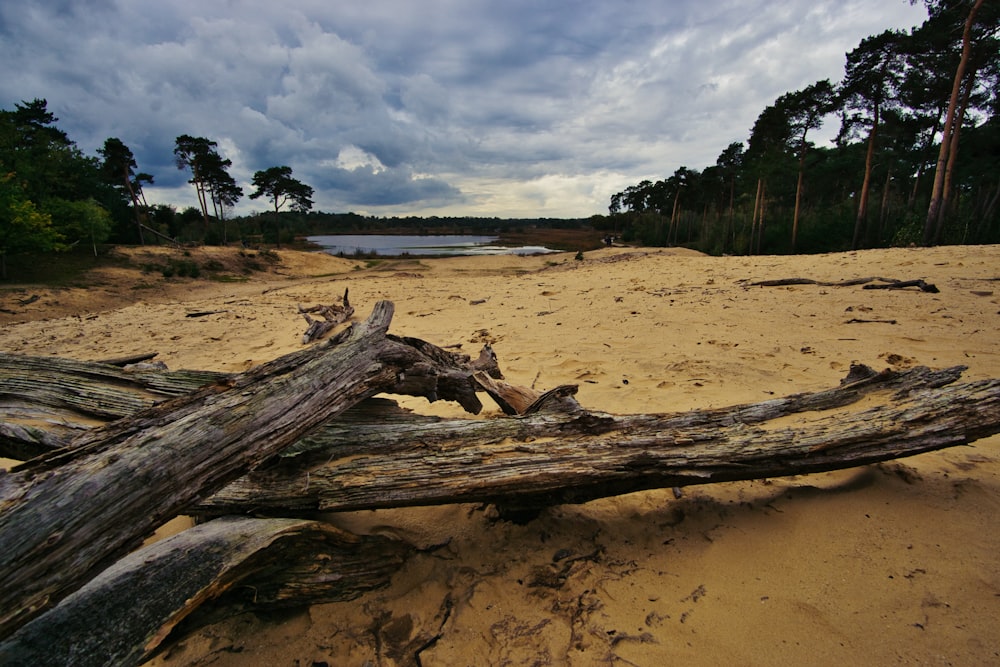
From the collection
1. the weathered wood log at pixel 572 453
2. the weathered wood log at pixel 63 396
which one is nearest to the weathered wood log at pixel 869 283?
the weathered wood log at pixel 572 453

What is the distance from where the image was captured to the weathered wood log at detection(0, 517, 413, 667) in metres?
1.37

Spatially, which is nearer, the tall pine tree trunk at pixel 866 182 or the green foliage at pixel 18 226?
the green foliage at pixel 18 226

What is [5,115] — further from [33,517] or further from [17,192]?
[33,517]

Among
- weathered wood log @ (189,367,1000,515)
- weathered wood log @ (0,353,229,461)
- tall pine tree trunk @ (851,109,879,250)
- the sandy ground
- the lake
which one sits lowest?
the sandy ground

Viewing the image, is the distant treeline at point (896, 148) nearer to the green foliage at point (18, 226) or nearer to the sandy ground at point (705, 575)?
the sandy ground at point (705, 575)

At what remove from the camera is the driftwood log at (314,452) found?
4.30 feet

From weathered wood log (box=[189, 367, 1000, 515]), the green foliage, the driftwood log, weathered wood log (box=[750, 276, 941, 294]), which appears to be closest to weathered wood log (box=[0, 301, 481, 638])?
the driftwood log

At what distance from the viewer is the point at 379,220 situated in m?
128

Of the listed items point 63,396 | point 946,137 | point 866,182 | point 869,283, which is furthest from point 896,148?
point 63,396

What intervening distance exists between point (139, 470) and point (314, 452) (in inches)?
32.1

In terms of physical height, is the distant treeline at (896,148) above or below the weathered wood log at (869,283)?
above

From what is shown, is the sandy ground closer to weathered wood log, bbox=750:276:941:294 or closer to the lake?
weathered wood log, bbox=750:276:941:294

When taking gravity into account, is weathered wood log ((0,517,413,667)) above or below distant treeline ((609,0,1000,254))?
below

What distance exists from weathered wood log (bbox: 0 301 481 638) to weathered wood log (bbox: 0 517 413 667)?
1.07 feet
